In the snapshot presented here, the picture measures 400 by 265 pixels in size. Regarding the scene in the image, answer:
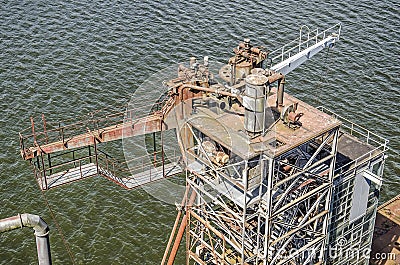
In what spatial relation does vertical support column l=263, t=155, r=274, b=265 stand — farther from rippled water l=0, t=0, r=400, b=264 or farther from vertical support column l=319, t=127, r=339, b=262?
rippled water l=0, t=0, r=400, b=264

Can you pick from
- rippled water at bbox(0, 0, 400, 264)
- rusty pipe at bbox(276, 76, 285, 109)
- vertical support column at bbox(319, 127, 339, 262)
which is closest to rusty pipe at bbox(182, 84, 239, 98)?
rusty pipe at bbox(276, 76, 285, 109)

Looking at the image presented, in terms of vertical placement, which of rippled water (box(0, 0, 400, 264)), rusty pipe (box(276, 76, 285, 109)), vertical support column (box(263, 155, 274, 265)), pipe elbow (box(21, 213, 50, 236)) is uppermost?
pipe elbow (box(21, 213, 50, 236))

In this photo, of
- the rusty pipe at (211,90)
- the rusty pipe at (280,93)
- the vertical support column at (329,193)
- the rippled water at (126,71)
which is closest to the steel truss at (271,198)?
the vertical support column at (329,193)

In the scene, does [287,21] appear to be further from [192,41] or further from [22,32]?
[22,32]

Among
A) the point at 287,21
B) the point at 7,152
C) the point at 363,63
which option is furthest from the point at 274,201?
the point at 287,21

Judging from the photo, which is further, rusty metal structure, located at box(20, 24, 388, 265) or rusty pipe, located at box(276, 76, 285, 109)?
rusty pipe, located at box(276, 76, 285, 109)

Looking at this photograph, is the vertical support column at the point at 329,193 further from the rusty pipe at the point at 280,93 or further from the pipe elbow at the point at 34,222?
the pipe elbow at the point at 34,222

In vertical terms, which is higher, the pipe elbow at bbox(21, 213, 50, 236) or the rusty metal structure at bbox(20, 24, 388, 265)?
the pipe elbow at bbox(21, 213, 50, 236)
